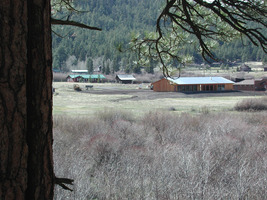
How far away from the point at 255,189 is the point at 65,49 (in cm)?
19835

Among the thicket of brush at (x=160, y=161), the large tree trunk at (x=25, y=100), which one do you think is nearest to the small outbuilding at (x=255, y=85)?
the thicket of brush at (x=160, y=161)

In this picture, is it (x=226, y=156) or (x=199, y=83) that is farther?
(x=199, y=83)

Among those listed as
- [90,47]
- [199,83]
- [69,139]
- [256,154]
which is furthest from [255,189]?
[90,47]

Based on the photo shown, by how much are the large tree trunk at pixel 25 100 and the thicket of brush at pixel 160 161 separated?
134 inches

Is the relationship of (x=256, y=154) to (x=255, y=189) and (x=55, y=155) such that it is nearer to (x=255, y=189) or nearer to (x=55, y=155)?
(x=255, y=189)

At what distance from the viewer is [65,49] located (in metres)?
197

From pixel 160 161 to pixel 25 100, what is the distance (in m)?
6.14

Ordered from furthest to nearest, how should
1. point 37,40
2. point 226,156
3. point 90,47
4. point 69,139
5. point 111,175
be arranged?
point 90,47 → point 69,139 → point 226,156 → point 111,175 → point 37,40

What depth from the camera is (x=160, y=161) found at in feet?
24.8

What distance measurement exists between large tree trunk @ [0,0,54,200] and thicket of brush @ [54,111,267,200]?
3.40m

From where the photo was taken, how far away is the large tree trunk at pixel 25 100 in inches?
63.8

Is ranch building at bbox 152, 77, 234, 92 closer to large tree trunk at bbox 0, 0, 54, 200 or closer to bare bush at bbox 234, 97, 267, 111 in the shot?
bare bush at bbox 234, 97, 267, 111

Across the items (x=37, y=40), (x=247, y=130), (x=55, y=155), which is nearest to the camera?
(x=37, y=40)

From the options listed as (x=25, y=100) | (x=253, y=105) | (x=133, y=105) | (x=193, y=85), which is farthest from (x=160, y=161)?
(x=193, y=85)
